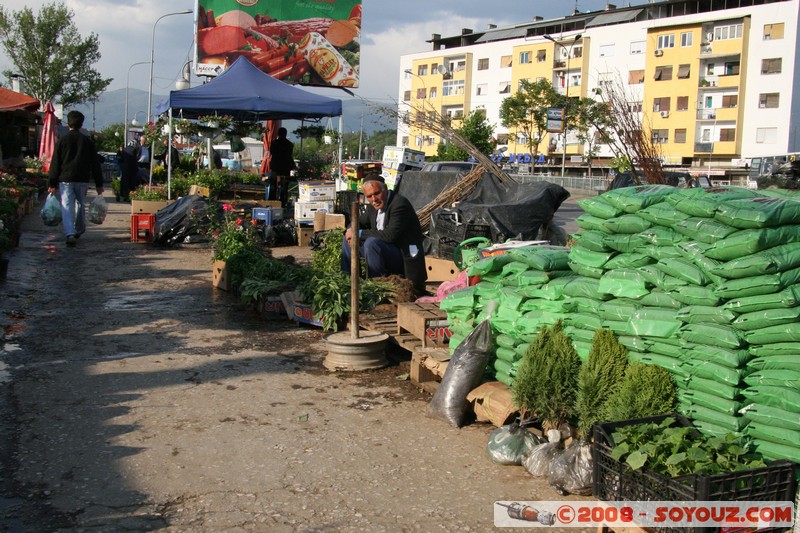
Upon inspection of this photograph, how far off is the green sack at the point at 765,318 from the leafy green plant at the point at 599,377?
0.75m

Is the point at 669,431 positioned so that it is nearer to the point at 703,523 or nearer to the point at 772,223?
the point at 703,523

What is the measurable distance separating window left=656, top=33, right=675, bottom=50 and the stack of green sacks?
66.1m

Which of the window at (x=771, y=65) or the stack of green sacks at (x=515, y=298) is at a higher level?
the window at (x=771, y=65)

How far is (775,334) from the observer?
12.7 ft

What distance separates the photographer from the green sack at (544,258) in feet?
17.4

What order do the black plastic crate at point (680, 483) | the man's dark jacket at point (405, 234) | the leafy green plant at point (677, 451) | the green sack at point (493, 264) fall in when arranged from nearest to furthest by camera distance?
the black plastic crate at point (680, 483), the leafy green plant at point (677, 451), the green sack at point (493, 264), the man's dark jacket at point (405, 234)

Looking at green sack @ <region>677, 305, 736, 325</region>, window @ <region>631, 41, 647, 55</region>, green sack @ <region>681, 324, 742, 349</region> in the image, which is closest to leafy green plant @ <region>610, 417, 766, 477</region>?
green sack @ <region>681, 324, 742, 349</region>

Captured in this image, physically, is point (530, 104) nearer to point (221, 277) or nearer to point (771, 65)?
point (771, 65)

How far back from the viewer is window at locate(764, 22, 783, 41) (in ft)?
192

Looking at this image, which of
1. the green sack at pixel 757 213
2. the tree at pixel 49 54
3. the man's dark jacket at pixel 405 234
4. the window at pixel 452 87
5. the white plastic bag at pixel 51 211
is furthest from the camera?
the window at pixel 452 87

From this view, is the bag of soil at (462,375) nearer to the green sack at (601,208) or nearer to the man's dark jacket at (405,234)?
the green sack at (601,208)

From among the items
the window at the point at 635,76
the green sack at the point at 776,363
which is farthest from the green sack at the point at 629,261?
the window at the point at 635,76

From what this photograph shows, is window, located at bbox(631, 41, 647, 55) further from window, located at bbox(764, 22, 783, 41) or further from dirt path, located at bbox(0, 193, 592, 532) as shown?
dirt path, located at bbox(0, 193, 592, 532)

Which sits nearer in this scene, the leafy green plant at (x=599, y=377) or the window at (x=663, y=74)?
the leafy green plant at (x=599, y=377)
